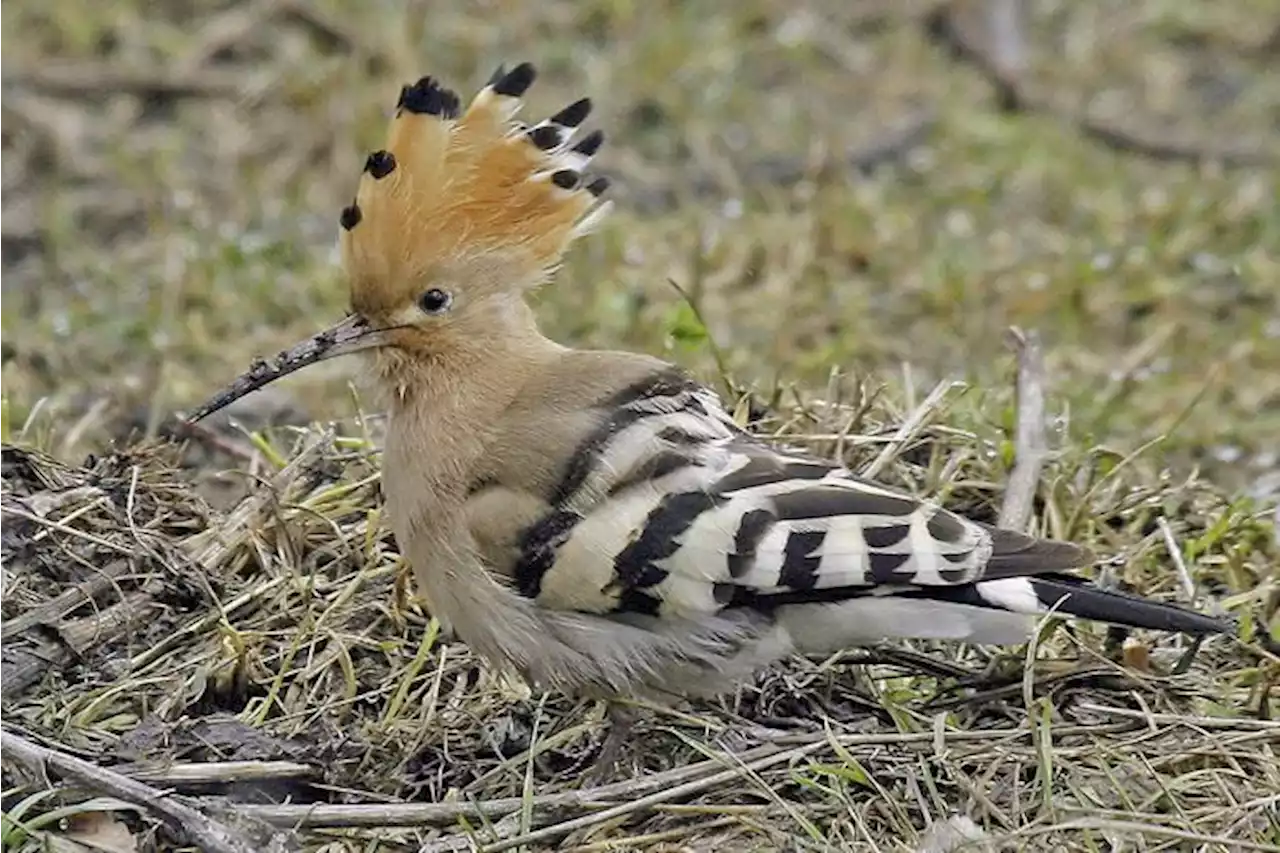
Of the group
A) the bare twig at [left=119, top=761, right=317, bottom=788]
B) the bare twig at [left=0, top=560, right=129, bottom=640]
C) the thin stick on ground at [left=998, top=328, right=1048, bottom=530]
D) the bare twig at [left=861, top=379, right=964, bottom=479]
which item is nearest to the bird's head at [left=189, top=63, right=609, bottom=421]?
the bare twig at [left=0, top=560, right=129, bottom=640]

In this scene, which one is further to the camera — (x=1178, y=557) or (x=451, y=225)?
(x=1178, y=557)

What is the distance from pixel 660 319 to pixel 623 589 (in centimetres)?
237

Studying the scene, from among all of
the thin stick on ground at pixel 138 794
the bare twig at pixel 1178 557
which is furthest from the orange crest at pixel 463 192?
the bare twig at pixel 1178 557

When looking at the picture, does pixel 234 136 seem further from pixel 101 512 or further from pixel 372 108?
pixel 101 512

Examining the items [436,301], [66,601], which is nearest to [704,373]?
[436,301]

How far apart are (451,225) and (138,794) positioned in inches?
39.5

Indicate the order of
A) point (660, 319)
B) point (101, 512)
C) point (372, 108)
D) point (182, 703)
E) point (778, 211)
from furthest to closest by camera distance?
point (372, 108), point (778, 211), point (660, 319), point (101, 512), point (182, 703)

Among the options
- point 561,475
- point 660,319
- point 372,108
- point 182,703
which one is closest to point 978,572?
point 561,475

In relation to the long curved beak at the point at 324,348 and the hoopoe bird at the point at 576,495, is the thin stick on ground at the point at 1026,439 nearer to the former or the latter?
the hoopoe bird at the point at 576,495

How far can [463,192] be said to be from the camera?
3.35m

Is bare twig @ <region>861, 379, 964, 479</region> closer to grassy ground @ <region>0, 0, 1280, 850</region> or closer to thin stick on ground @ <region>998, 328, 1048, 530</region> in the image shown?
grassy ground @ <region>0, 0, 1280, 850</region>

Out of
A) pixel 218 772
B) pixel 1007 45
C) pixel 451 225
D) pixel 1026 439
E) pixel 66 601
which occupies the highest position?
pixel 451 225

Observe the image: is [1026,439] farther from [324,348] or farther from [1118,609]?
[324,348]

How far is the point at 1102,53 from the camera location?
7.86 m
